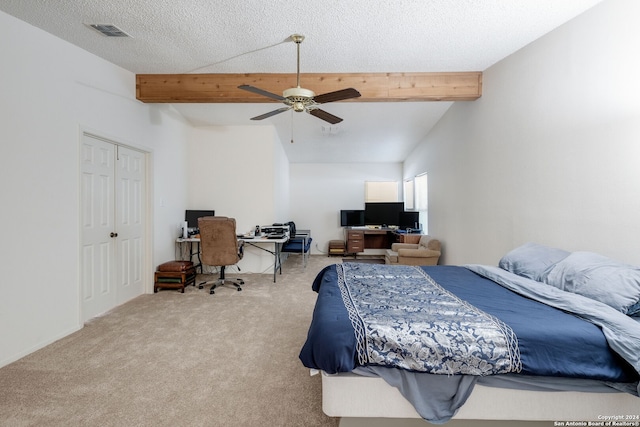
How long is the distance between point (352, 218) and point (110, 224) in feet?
16.8

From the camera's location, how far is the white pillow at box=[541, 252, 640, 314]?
1.70 metres

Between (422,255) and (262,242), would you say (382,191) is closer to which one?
(422,255)

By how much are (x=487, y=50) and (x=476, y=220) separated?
208cm

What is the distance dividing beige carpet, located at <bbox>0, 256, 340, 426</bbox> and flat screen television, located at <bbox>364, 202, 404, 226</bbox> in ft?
13.5

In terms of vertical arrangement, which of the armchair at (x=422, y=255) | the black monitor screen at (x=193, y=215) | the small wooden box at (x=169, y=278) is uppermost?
the black monitor screen at (x=193, y=215)

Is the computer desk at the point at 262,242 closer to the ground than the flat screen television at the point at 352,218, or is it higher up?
closer to the ground

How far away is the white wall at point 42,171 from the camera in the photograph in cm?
237

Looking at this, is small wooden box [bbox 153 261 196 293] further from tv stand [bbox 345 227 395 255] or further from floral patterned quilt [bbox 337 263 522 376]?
tv stand [bbox 345 227 395 255]

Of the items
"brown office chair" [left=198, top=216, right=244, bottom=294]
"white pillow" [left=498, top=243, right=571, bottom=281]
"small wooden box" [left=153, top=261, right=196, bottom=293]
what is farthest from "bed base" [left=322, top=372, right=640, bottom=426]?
"small wooden box" [left=153, top=261, right=196, bottom=293]

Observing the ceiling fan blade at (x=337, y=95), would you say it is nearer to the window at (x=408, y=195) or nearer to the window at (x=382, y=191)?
the window at (x=408, y=195)

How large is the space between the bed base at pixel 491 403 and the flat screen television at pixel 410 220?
4.99m

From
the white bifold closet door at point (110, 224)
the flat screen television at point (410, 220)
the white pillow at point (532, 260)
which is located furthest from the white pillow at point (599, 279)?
the white bifold closet door at point (110, 224)

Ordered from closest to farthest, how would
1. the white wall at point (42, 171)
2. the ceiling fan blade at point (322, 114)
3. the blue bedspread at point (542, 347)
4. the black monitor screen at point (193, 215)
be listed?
1. the blue bedspread at point (542, 347)
2. the white wall at point (42, 171)
3. the ceiling fan blade at point (322, 114)
4. the black monitor screen at point (193, 215)

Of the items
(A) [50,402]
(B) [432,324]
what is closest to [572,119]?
(B) [432,324]
